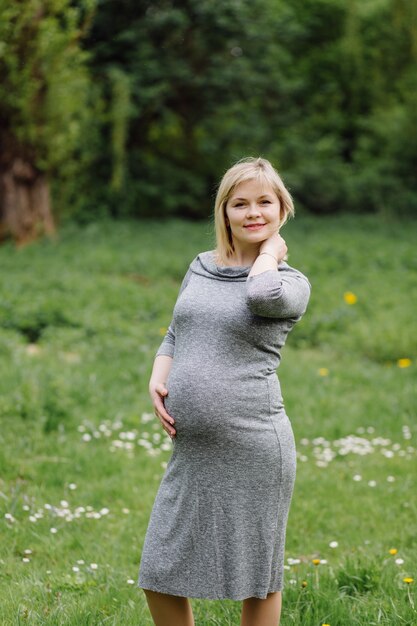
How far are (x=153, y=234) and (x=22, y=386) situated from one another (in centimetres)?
1057

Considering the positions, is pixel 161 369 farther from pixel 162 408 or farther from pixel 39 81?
pixel 39 81

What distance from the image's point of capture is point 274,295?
2.48m

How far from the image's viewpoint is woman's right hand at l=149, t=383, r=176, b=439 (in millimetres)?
2621

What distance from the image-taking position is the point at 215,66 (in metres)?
18.8

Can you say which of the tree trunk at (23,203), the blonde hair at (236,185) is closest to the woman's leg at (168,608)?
the blonde hair at (236,185)

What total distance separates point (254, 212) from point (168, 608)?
1313 mm

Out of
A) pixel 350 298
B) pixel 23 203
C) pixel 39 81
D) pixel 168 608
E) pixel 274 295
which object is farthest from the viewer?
pixel 23 203

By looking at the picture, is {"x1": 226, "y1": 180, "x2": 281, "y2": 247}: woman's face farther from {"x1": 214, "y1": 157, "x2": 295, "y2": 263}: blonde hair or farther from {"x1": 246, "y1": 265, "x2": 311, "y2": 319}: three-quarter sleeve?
{"x1": 246, "y1": 265, "x2": 311, "y2": 319}: three-quarter sleeve

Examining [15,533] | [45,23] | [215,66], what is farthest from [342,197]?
[15,533]

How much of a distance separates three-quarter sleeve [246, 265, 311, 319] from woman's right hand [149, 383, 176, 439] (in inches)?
16.7

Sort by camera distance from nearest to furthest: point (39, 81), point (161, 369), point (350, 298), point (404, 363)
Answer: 1. point (161, 369)
2. point (404, 363)
3. point (350, 298)
4. point (39, 81)

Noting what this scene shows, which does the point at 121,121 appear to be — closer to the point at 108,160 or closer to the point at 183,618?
the point at 108,160

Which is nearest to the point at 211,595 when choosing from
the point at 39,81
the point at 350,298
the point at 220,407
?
the point at 220,407

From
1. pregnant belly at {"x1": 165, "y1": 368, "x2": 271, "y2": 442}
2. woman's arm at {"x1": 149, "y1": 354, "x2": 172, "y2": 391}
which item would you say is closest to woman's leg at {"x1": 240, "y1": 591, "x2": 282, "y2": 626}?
pregnant belly at {"x1": 165, "y1": 368, "x2": 271, "y2": 442}
